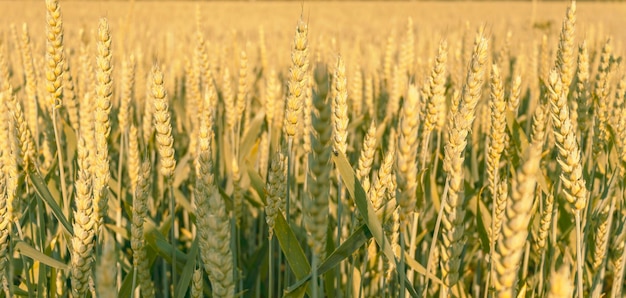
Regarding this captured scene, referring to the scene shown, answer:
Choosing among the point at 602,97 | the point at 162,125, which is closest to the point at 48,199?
the point at 162,125

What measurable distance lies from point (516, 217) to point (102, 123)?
0.78m

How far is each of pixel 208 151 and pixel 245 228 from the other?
39.5 inches

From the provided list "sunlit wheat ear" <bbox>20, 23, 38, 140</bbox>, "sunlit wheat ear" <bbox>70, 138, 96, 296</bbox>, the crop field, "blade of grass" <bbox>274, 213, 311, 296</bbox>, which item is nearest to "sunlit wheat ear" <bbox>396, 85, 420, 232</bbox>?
the crop field

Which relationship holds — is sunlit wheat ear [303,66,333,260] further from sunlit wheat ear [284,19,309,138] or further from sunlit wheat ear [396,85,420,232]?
sunlit wheat ear [284,19,309,138]

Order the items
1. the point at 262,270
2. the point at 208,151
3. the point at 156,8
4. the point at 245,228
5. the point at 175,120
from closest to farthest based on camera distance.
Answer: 1. the point at 208,151
2. the point at 262,270
3. the point at 245,228
4. the point at 175,120
5. the point at 156,8

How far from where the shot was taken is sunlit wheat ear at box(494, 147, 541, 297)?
540 mm

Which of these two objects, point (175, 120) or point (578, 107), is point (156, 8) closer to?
point (175, 120)

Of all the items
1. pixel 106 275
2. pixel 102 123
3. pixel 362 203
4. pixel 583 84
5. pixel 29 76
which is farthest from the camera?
pixel 29 76

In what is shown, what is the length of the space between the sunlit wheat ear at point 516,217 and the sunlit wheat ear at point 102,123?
67 centimetres

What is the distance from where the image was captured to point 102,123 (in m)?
1.03

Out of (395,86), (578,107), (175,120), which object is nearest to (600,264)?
(578,107)

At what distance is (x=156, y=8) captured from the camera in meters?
11.2

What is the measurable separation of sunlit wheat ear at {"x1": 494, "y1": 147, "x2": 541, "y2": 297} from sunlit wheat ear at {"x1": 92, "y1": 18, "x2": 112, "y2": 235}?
0.67 m

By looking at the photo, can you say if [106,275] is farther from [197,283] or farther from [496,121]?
[496,121]
